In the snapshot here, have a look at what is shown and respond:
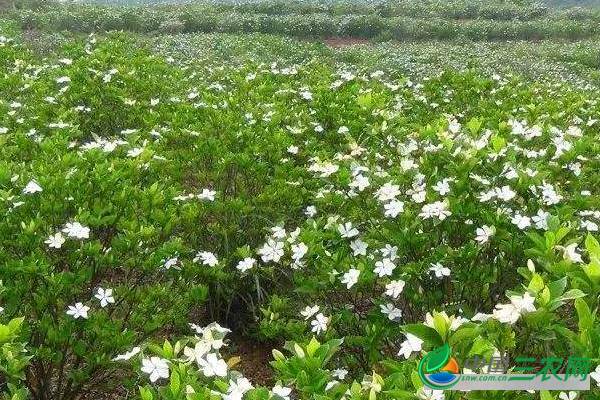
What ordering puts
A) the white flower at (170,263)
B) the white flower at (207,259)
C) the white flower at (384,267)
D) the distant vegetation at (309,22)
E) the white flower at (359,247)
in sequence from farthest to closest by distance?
the distant vegetation at (309,22), the white flower at (207,259), the white flower at (170,263), the white flower at (359,247), the white flower at (384,267)

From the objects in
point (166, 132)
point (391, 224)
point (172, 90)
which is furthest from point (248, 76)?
point (391, 224)

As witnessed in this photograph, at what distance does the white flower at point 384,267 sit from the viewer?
245cm

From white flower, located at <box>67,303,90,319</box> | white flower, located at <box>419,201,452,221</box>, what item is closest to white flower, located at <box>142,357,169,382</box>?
white flower, located at <box>67,303,90,319</box>

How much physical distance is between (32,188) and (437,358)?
6.28 ft

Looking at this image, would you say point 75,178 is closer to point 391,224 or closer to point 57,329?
point 57,329

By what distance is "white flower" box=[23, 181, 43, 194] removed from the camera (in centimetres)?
254

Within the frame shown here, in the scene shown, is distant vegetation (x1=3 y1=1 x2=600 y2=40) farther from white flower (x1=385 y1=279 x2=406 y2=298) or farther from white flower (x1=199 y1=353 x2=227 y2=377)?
white flower (x1=199 y1=353 x2=227 y2=377)

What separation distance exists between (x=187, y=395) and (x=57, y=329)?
4.05 feet

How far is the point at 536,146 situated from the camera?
11.6 ft

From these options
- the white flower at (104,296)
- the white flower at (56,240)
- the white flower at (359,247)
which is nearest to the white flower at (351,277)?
the white flower at (359,247)

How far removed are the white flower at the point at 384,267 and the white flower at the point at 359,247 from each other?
169 millimetres

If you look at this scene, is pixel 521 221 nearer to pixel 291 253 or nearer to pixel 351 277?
pixel 351 277

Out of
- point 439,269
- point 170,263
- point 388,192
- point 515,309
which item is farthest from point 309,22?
point 515,309

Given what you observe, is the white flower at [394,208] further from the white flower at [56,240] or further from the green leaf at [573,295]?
the white flower at [56,240]
